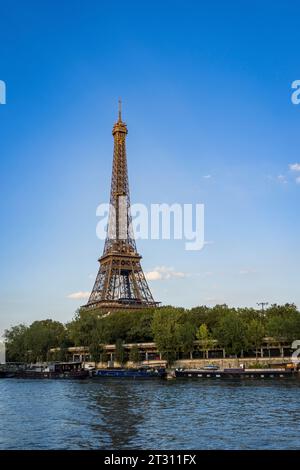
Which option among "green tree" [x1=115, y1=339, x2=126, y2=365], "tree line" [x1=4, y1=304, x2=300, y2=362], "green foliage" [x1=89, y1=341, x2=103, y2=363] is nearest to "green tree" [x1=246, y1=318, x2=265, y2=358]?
"tree line" [x1=4, y1=304, x2=300, y2=362]

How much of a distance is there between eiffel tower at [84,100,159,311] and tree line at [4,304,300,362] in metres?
5.26

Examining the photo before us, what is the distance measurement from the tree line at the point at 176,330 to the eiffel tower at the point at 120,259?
526 centimetres

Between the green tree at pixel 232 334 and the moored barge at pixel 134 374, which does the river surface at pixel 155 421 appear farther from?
the green tree at pixel 232 334

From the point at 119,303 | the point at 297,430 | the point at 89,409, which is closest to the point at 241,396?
the point at 89,409

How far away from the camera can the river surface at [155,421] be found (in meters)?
26.4

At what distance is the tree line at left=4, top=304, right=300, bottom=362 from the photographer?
89.6 meters

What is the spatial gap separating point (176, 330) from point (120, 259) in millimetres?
27960

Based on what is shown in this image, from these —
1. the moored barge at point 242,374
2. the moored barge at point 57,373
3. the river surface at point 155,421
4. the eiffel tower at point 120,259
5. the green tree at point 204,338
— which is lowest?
the moored barge at point 57,373

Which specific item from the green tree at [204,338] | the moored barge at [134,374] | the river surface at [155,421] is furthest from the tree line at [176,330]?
the river surface at [155,421]

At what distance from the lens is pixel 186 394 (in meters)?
51.5

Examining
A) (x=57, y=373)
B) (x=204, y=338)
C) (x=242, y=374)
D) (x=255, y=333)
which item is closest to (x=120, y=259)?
(x=204, y=338)

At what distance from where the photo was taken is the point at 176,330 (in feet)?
316
